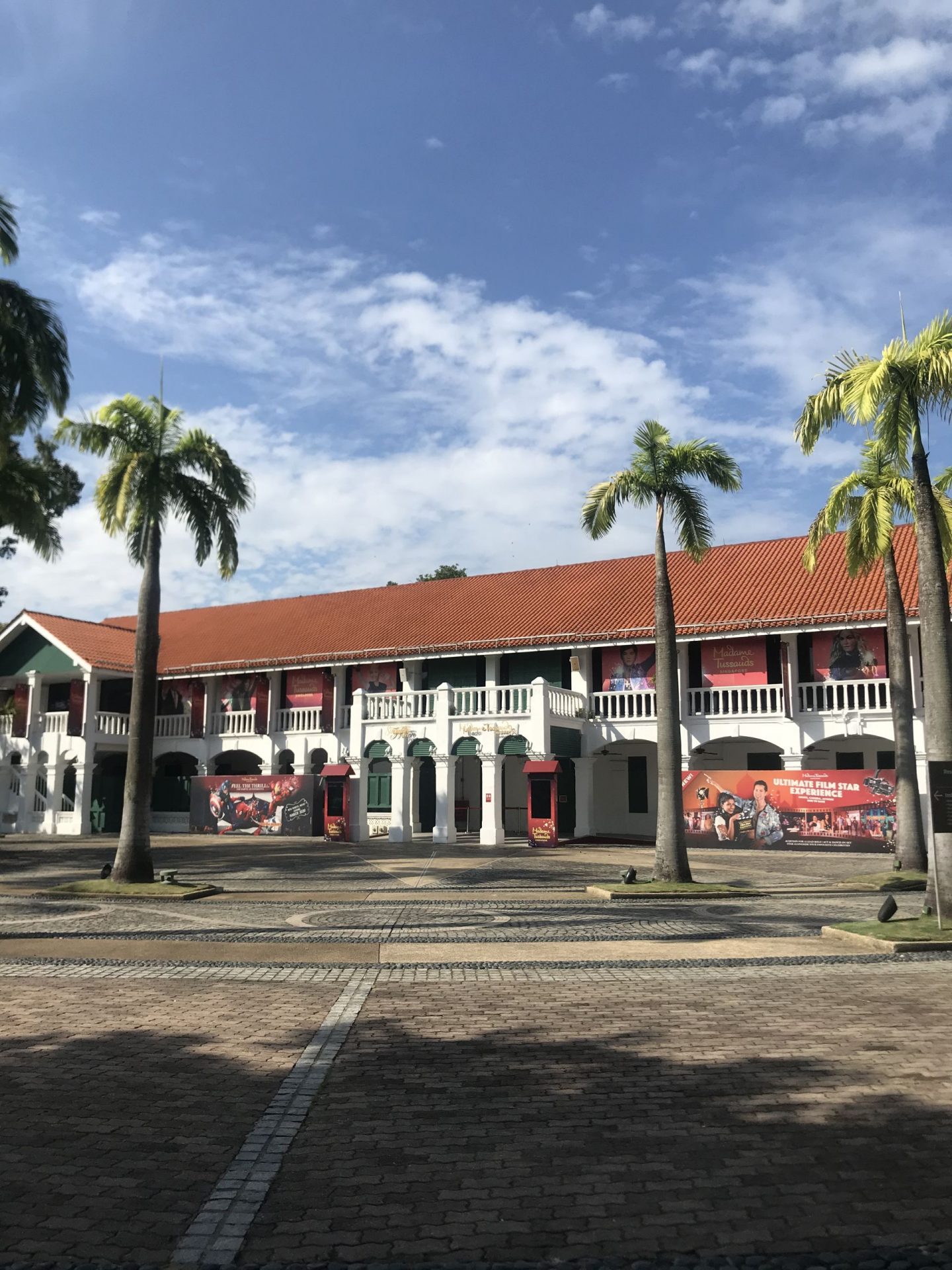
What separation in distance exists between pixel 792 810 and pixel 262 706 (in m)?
19.0

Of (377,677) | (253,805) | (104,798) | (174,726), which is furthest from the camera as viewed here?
(174,726)

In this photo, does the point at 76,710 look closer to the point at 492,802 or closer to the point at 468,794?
the point at 468,794

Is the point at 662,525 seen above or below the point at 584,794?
above

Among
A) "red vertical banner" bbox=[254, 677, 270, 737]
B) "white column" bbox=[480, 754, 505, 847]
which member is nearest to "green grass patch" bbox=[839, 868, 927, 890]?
"white column" bbox=[480, 754, 505, 847]

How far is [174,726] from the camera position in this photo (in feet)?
125

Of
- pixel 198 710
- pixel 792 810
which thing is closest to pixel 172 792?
pixel 198 710

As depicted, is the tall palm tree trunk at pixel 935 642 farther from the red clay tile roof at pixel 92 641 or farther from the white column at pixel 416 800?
the red clay tile roof at pixel 92 641

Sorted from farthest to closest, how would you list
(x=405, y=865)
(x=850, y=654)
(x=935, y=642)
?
(x=850, y=654) → (x=405, y=865) → (x=935, y=642)

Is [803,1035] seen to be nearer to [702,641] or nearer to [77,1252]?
[77,1252]

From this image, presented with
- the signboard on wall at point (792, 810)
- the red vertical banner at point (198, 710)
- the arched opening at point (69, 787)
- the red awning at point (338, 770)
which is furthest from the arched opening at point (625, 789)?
the arched opening at point (69, 787)

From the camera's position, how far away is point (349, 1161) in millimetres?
5195

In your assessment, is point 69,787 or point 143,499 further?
point 69,787

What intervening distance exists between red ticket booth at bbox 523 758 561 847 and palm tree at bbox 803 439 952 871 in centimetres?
992

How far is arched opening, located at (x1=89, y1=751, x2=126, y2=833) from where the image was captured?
119ft
